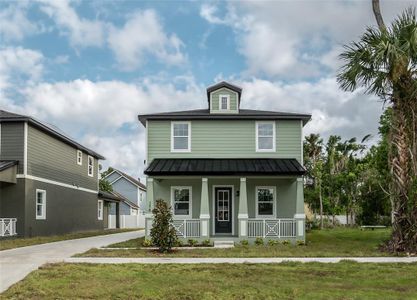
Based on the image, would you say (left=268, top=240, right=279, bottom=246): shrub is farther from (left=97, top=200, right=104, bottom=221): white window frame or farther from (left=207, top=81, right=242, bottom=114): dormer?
(left=97, top=200, right=104, bottom=221): white window frame

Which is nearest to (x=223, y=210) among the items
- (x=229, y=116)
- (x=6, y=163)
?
(x=229, y=116)

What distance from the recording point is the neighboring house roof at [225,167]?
19.5m

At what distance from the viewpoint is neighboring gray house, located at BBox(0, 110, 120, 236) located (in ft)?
71.0

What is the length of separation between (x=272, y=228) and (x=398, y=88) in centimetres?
708

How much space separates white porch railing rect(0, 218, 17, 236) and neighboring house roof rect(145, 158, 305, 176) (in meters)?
6.35

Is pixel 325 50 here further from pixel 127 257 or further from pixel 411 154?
pixel 127 257

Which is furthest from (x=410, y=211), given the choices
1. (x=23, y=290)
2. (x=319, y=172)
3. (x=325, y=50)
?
(x=319, y=172)

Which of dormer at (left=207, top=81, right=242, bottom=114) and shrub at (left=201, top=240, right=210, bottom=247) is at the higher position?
dormer at (left=207, top=81, right=242, bottom=114)

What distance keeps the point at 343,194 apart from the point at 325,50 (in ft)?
67.1

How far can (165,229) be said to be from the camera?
1630cm

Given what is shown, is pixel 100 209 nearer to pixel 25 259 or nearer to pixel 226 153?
pixel 226 153

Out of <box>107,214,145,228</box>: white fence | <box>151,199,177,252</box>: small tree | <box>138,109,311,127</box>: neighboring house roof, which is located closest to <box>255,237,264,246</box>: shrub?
<box>151,199,177,252</box>: small tree

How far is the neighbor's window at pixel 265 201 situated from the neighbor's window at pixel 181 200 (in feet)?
9.76

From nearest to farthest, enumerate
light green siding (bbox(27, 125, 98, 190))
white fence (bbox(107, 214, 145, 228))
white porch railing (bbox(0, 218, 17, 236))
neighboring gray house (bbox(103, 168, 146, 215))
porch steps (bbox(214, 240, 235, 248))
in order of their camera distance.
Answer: porch steps (bbox(214, 240, 235, 248)), white porch railing (bbox(0, 218, 17, 236)), light green siding (bbox(27, 125, 98, 190)), white fence (bbox(107, 214, 145, 228)), neighboring gray house (bbox(103, 168, 146, 215))
